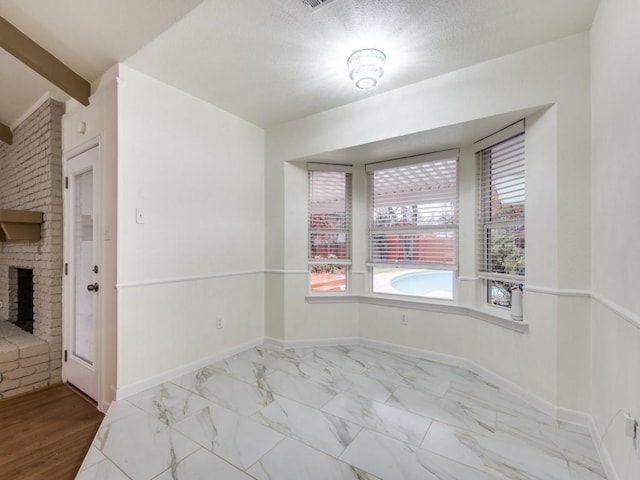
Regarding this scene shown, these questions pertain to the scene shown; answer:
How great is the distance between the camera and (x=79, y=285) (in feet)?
9.05

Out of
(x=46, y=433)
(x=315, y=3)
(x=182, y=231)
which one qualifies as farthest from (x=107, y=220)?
(x=315, y=3)

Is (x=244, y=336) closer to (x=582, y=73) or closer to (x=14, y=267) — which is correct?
(x=14, y=267)

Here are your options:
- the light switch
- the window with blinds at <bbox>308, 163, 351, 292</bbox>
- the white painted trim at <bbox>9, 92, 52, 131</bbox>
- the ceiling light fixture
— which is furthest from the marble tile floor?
the white painted trim at <bbox>9, 92, 52, 131</bbox>

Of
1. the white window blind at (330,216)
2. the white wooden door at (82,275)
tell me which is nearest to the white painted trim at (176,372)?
the white wooden door at (82,275)

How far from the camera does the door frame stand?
8.09 feet

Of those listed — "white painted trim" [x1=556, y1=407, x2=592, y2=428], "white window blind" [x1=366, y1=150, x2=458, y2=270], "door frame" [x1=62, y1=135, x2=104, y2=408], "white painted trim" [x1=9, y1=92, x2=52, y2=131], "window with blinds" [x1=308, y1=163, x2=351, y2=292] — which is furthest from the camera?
"window with blinds" [x1=308, y1=163, x2=351, y2=292]

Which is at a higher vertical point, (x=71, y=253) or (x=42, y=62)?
(x=42, y=62)

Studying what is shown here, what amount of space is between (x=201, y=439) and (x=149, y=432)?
1.22 ft

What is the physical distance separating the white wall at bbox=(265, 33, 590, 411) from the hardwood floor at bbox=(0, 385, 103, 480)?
9.28 feet

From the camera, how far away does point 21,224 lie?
9.51 feet

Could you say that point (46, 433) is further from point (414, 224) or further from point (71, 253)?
point (414, 224)

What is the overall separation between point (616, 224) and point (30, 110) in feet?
16.6

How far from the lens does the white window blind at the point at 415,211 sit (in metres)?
3.15

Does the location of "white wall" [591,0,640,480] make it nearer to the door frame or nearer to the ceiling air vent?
the ceiling air vent
